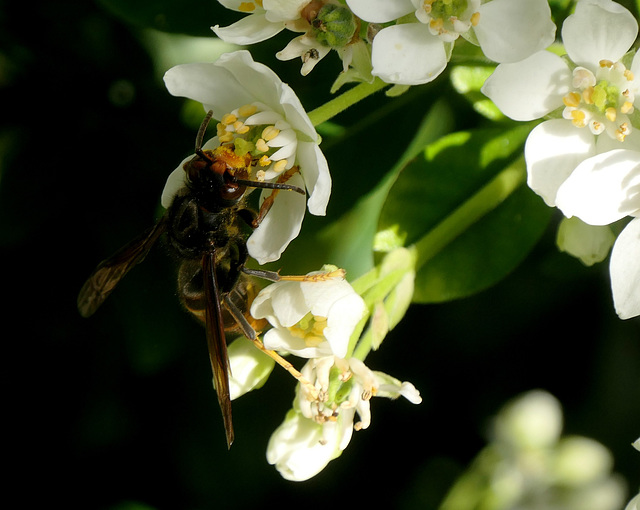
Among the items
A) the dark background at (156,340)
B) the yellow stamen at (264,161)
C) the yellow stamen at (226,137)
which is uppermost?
the yellow stamen at (226,137)

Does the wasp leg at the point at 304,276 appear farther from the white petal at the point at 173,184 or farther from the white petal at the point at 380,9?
the white petal at the point at 380,9

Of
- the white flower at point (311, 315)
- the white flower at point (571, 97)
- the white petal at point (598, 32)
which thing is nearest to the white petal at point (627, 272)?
the white flower at point (571, 97)

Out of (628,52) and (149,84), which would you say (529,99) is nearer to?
(628,52)

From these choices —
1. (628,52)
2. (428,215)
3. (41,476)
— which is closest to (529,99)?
(628,52)

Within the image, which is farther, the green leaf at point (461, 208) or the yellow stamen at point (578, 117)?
the green leaf at point (461, 208)

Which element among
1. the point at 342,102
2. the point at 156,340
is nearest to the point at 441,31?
the point at 342,102

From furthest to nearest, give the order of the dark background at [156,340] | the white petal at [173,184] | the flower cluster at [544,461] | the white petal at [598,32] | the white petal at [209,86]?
the flower cluster at [544,461], the dark background at [156,340], the white petal at [173,184], the white petal at [209,86], the white petal at [598,32]
